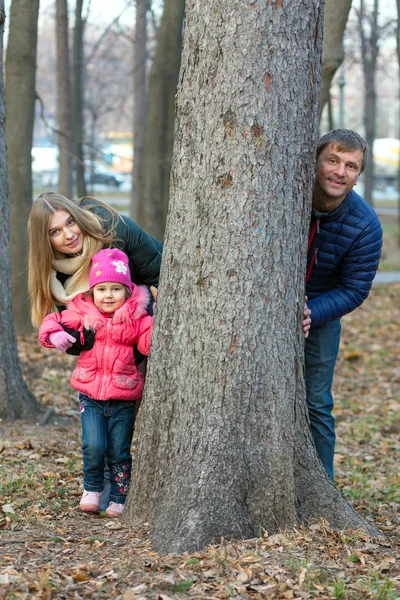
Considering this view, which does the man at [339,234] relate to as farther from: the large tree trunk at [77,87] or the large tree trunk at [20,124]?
the large tree trunk at [77,87]

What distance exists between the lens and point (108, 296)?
4184 millimetres

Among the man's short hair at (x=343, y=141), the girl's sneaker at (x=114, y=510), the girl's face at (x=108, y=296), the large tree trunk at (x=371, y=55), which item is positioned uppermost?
the large tree trunk at (x=371, y=55)

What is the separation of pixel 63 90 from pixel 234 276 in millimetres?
10338

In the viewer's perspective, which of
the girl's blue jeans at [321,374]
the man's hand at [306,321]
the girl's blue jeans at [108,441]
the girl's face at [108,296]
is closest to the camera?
the man's hand at [306,321]

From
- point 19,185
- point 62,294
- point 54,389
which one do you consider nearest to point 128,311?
point 62,294

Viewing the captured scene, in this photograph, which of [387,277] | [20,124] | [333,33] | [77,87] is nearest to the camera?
[333,33]

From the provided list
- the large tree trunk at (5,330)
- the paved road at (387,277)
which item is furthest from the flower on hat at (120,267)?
the paved road at (387,277)

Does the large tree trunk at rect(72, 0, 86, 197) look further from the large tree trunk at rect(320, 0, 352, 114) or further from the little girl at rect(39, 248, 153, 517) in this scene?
the little girl at rect(39, 248, 153, 517)

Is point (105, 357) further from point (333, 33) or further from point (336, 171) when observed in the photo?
point (333, 33)

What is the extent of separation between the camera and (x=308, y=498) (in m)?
3.98

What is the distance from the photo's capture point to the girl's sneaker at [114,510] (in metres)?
4.28

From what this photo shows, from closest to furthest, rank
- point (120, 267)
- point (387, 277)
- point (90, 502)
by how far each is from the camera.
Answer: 1. point (120, 267)
2. point (90, 502)
3. point (387, 277)

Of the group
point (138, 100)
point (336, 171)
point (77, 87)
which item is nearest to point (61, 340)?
point (336, 171)

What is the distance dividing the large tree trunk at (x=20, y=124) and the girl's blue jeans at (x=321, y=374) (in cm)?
499
